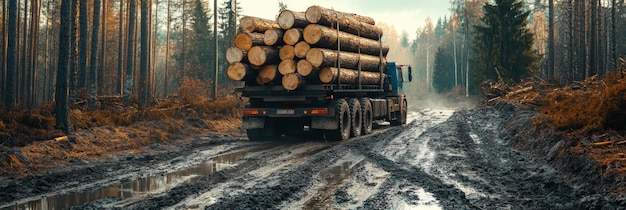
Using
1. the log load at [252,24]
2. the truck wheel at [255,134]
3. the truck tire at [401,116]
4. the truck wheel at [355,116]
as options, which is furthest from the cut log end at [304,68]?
the truck tire at [401,116]

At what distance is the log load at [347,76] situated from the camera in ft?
41.9

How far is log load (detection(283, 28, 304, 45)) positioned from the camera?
41.4 feet

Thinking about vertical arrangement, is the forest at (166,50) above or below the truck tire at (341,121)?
above

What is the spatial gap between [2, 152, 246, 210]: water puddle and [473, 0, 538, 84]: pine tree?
971 inches

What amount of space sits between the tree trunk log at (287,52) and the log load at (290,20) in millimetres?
523

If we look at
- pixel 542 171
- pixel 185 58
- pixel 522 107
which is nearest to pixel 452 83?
pixel 185 58

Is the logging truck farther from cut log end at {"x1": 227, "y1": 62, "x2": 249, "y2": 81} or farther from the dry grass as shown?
the dry grass

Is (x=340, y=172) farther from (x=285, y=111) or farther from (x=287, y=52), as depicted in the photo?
(x=287, y=52)

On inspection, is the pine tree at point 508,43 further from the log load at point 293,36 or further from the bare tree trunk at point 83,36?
the bare tree trunk at point 83,36

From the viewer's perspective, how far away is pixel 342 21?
14.1 m

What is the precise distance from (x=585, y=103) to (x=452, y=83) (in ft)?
175

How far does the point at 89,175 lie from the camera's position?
7.68 m

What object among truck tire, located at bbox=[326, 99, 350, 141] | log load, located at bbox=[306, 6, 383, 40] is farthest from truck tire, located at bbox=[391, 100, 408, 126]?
truck tire, located at bbox=[326, 99, 350, 141]

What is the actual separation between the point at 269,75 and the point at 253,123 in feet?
4.39
